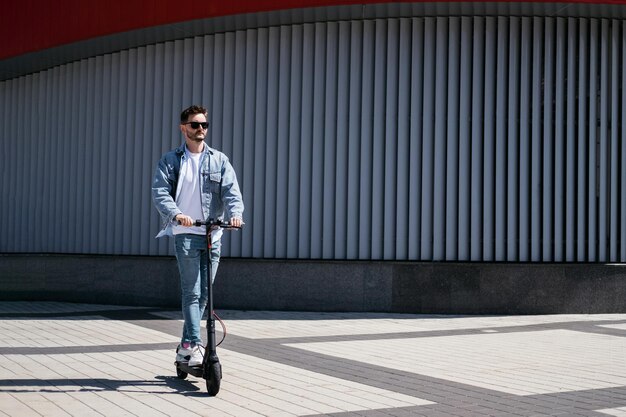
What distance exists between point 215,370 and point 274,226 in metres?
7.04

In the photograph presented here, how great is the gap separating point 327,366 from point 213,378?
67.5 inches

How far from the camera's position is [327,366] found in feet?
24.3

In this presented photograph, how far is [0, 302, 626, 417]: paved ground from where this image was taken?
5660 millimetres

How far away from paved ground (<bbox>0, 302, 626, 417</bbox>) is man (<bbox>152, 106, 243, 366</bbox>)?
475 millimetres

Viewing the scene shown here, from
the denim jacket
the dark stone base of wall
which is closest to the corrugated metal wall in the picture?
the dark stone base of wall

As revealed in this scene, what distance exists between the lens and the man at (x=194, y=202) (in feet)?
20.9

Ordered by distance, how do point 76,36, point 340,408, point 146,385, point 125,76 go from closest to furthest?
point 340,408 < point 146,385 < point 76,36 < point 125,76

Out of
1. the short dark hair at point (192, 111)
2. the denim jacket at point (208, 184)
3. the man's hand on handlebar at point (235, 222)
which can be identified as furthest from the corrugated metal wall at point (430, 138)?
the man's hand on handlebar at point (235, 222)

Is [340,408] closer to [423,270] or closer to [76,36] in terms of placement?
[423,270]

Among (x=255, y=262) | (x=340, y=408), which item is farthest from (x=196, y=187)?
(x=255, y=262)

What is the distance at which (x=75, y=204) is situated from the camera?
14766 millimetres

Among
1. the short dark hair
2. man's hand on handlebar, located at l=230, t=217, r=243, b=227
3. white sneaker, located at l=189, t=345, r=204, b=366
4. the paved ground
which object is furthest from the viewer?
the short dark hair

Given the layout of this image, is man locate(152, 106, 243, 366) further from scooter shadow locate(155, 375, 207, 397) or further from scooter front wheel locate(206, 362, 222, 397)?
scooter front wheel locate(206, 362, 222, 397)

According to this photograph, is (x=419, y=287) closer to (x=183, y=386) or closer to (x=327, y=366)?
(x=327, y=366)
